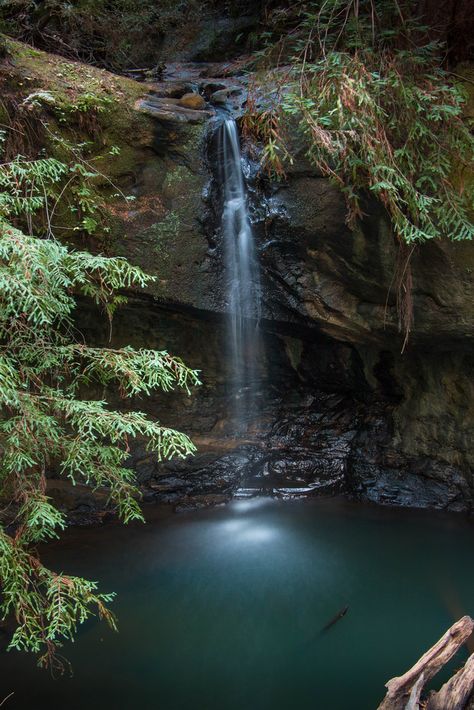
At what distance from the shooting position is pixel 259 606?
4.56 meters

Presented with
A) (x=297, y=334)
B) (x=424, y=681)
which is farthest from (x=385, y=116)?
(x=424, y=681)

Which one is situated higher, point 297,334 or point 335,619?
point 297,334

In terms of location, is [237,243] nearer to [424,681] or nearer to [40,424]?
[40,424]

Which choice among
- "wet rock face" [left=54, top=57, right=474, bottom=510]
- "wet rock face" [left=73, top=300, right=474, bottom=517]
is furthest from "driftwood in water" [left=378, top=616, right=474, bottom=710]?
"wet rock face" [left=73, top=300, right=474, bottom=517]

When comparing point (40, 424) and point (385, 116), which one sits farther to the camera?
point (385, 116)

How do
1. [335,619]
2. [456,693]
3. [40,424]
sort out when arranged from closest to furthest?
1. [456,693]
2. [40,424]
3. [335,619]

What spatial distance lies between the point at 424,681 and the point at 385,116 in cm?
373

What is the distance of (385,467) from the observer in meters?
6.44

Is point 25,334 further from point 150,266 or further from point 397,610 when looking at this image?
point 397,610

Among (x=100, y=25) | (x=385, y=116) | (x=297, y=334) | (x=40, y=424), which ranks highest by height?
(x=100, y=25)

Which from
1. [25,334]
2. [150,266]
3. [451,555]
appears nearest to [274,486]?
[451,555]

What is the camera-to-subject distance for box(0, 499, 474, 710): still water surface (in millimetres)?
3580

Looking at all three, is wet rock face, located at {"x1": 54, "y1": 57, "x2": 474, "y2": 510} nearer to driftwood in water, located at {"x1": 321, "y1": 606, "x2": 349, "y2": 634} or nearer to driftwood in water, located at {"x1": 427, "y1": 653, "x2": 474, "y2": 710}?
driftwood in water, located at {"x1": 321, "y1": 606, "x2": 349, "y2": 634}

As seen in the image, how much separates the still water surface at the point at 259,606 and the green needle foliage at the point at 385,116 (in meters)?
2.92
